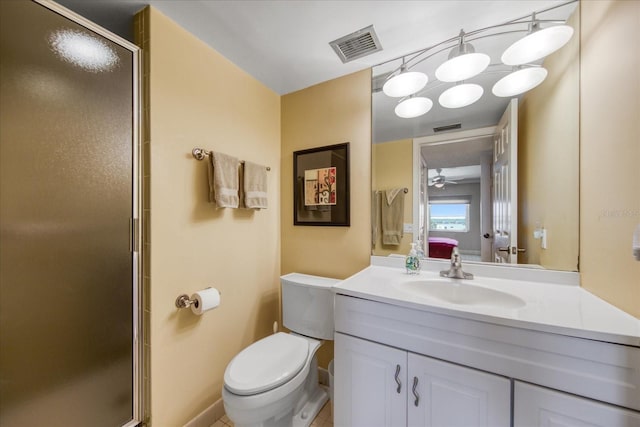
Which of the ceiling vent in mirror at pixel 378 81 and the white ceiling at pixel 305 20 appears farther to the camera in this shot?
the ceiling vent in mirror at pixel 378 81

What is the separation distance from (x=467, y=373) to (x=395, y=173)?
110 centimetres

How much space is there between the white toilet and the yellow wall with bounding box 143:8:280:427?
0.28 m

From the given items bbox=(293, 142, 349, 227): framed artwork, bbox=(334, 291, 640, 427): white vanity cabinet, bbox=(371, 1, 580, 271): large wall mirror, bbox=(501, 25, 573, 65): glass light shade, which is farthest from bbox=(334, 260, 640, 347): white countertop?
bbox=(501, 25, 573, 65): glass light shade

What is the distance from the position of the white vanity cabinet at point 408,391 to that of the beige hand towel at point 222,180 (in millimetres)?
940

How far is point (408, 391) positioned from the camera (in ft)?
3.09

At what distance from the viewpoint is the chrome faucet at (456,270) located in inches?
48.4

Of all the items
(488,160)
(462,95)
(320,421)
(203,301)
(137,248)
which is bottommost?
(320,421)

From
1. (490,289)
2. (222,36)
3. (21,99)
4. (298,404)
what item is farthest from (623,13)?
(298,404)

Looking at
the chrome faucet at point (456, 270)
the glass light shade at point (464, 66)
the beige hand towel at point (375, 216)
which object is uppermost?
the glass light shade at point (464, 66)

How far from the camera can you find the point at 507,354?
2.54 feet

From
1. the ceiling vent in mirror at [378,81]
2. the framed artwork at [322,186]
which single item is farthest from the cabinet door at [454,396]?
the ceiling vent in mirror at [378,81]

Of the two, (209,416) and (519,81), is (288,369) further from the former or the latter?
(519,81)

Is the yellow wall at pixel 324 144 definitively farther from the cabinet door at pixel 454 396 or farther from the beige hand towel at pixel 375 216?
the cabinet door at pixel 454 396

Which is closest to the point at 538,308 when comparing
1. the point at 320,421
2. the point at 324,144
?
the point at 320,421
